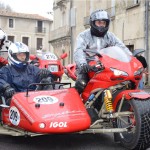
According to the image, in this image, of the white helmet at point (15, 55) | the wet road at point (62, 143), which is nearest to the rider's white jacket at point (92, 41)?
the white helmet at point (15, 55)

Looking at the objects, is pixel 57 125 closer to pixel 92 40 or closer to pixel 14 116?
pixel 14 116

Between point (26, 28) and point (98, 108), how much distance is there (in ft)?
215

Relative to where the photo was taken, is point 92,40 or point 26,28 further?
point 26,28

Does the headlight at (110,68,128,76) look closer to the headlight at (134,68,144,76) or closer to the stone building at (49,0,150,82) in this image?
the headlight at (134,68,144,76)

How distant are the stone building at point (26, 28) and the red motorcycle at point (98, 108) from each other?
203 ft

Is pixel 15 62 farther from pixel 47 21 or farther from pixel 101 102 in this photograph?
pixel 47 21

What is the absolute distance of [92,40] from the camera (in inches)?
246

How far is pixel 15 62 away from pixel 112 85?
5.06 feet

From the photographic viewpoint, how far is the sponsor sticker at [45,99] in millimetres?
5086

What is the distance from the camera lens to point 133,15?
71.1 ft

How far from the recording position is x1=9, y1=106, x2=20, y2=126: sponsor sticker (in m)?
5.11

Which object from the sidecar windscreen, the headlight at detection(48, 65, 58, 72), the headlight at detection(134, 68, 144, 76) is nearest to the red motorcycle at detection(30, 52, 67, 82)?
the headlight at detection(48, 65, 58, 72)

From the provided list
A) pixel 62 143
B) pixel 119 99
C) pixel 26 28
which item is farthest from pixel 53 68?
pixel 26 28

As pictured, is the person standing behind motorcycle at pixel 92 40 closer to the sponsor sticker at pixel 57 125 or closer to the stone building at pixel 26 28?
the sponsor sticker at pixel 57 125
